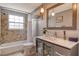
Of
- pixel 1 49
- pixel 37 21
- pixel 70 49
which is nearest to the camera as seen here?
pixel 70 49

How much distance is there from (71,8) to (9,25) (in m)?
0.88

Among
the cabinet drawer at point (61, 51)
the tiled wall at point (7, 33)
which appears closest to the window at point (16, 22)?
the tiled wall at point (7, 33)

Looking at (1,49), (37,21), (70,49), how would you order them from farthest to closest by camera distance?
(37,21), (1,49), (70,49)

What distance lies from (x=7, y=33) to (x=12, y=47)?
0.20 m

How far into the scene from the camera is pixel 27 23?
1137 mm

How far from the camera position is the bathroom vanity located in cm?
92

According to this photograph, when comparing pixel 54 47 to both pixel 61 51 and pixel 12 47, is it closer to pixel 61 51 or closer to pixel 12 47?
pixel 61 51

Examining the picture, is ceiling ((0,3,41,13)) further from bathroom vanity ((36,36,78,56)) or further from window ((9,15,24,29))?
bathroom vanity ((36,36,78,56))

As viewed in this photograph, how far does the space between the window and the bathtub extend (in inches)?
8.6

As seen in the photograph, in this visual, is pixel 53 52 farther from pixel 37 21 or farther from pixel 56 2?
pixel 56 2

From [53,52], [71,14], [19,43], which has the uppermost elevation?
[71,14]

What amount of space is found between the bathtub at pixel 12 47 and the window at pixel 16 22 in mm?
218

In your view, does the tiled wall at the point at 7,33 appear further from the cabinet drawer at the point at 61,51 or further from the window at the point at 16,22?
the cabinet drawer at the point at 61,51

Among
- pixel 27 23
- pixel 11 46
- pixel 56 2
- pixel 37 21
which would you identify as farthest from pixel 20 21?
pixel 56 2
